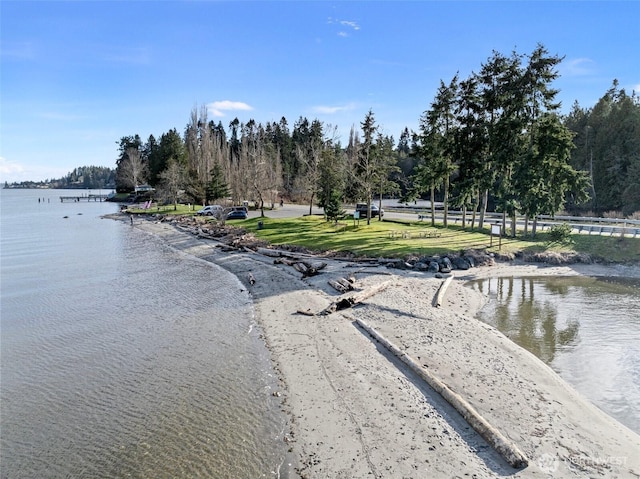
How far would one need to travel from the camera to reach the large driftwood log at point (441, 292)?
1843 cm

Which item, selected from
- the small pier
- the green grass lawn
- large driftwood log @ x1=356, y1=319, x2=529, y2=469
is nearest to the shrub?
the green grass lawn

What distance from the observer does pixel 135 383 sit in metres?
11.9

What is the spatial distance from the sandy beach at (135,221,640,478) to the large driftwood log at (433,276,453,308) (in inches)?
13.6

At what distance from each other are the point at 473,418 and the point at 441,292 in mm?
11614

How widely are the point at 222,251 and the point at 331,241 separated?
31.7 feet

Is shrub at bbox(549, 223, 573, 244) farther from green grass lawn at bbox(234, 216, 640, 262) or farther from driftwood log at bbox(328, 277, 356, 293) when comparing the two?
A: driftwood log at bbox(328, 277, 356, 293)

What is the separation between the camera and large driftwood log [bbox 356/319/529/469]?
7.60 meters

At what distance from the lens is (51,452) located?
8883mm

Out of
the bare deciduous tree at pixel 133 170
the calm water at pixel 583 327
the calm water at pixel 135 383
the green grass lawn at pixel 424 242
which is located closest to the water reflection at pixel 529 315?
the calm water at pixel 583 327

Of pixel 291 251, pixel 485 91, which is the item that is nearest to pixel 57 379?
pixel 291 251

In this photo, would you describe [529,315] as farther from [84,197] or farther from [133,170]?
[84,197]

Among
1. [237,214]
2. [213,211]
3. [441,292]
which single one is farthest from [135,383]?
[213,211]

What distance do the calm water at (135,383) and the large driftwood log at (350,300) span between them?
10.2 ft

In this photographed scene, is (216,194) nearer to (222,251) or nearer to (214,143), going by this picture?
(214,143)
